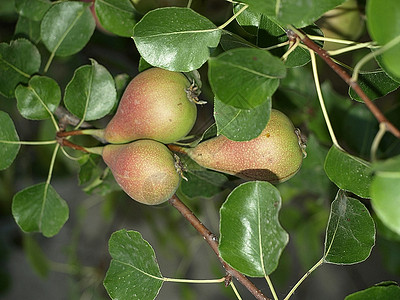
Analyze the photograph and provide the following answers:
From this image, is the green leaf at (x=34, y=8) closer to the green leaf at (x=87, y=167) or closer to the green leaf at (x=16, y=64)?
the green leaf at (x=16, y=64)

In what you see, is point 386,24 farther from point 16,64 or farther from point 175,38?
point 16,64

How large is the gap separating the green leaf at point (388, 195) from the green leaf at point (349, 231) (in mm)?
184

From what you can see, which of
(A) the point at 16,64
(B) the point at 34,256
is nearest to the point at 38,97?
(A) the point at 16,64

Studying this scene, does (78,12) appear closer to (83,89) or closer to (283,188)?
(83,89)

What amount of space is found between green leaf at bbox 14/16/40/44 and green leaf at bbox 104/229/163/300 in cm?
40

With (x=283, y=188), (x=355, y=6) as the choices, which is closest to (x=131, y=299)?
(x=355, y=6)

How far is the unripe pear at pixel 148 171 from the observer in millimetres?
608

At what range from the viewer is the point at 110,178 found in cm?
78

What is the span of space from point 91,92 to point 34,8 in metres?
0.20

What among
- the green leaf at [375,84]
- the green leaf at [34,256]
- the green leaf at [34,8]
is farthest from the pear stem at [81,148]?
the green leaf at [34,256]

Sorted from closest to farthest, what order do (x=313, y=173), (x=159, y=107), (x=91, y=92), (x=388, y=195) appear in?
(x=388, y=195)
(x=159, y=107)
(x=91, y=92)
(x=313, y=173)

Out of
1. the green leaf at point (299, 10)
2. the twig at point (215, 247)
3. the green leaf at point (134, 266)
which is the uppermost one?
the green leaf at point (299, 10)

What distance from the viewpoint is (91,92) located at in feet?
2.38

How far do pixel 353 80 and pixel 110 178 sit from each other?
0.42 metres
